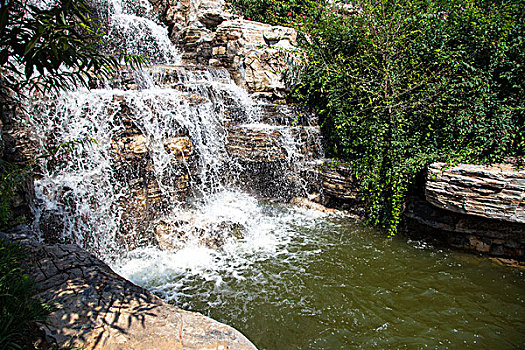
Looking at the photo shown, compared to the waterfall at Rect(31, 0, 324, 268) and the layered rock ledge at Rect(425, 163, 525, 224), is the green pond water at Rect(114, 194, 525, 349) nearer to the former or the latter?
the waterfall at Rect(31, 0, 324, 268)

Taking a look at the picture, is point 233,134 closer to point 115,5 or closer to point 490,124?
point 490,124

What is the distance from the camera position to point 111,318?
2.37 m

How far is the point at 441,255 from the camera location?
5.17 metres

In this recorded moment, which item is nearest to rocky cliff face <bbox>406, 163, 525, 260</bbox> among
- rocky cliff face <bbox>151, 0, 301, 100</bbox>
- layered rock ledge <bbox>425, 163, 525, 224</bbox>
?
layered rock ledge <bbox>425, 163, 525, 224</bbox>

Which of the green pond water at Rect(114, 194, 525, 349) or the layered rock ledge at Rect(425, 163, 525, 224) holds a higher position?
the layered rock ledge at Rect(425, 163, 525, 224)

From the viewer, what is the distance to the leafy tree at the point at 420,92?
17.6 ft

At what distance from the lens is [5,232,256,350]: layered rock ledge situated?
2.20 m

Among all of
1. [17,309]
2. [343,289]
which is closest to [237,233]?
[343,289]

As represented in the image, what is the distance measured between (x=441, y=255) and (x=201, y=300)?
4491 millimetres

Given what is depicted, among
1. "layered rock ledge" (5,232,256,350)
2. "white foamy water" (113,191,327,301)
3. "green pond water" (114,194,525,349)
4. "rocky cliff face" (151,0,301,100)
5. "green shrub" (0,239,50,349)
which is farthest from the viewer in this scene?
"rocky cliff face" (151,0,301,100)

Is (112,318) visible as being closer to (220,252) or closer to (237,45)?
(220,252)

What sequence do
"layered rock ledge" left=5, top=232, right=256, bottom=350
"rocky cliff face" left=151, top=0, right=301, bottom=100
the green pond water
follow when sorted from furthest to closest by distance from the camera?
"rocky cliff face" left=151, top=0, right=301, bottom=100 < the green pond water < "layered rock ledge" left=5, top=232, right=256, bottom=350

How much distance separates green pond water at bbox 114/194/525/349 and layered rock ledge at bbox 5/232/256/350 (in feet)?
4.27

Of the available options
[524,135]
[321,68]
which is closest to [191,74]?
[321,68]
